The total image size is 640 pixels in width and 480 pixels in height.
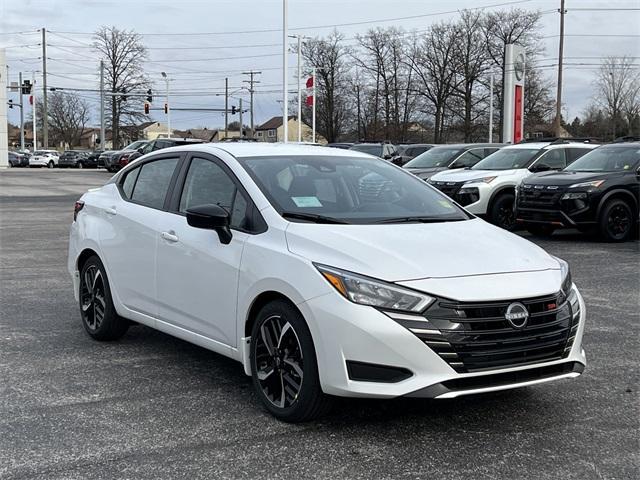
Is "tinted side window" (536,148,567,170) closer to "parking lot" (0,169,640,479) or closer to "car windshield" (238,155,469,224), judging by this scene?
"parking lot" (0,169,640,479)

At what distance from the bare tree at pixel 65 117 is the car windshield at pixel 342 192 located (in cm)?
10336

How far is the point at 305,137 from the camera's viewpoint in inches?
3275

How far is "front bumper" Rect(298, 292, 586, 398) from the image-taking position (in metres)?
3.71

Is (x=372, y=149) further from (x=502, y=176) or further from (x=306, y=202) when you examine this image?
(x=306, y=202)

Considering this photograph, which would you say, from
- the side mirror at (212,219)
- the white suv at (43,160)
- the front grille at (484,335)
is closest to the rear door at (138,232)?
the side mirror at (212,219)

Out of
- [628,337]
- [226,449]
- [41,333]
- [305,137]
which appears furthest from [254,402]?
[305,137]

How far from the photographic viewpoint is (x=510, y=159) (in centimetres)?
1560

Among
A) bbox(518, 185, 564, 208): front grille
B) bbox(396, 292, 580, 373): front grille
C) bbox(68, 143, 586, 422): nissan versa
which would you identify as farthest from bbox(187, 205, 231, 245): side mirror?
bbox(518, 185, 564, 208): front grille

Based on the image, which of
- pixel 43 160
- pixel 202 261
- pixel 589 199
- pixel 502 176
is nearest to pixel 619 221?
pixel 589 199

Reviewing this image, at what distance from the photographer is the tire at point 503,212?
1457 centimetres

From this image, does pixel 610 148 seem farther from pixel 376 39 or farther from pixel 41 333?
pixel 376 39

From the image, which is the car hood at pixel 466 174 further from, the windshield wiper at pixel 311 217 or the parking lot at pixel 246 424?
the windshield wiper at pixel 311 217

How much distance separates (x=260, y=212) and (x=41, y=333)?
294 centimetres

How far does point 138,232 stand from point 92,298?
1.03m
